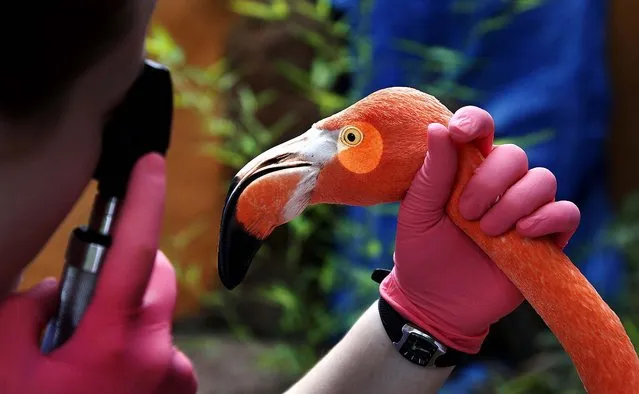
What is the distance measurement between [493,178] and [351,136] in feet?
0.37

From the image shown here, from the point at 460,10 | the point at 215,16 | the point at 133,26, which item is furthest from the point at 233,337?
the point at 133,26

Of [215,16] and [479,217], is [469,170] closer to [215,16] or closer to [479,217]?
[479,217]

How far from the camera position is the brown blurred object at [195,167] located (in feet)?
7.38

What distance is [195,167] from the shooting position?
89.8 inches

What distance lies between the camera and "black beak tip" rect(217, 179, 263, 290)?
61 cm

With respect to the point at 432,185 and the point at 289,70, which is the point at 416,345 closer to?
the point at 432,185

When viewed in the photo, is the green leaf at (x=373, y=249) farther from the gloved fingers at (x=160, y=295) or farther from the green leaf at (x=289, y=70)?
the gloved fingers at (x=160, y=295)

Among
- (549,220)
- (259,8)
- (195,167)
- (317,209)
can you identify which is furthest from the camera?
(195,167)

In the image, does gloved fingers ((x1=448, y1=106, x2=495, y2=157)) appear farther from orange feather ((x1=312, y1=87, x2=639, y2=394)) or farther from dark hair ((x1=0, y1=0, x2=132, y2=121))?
dark hair ((x1=0, y1=0, x2=132, y2=121))

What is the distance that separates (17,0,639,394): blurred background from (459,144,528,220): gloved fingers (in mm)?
899

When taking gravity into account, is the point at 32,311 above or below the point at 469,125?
below

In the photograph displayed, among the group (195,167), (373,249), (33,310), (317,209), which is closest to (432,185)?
(33,310)

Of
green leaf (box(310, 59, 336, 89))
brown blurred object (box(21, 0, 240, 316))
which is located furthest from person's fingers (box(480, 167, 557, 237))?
brown blurred object (box(21, 0, 240, 316))

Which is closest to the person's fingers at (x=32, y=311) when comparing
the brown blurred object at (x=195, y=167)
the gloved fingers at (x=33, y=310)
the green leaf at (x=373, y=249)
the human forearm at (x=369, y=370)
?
the gloved fingers at (x=33, y=310)
